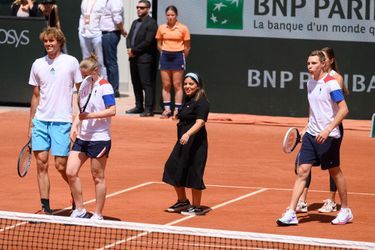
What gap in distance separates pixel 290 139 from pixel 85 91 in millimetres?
2379

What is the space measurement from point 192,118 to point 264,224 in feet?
4.77

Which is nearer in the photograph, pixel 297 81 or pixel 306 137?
pixel 306 137

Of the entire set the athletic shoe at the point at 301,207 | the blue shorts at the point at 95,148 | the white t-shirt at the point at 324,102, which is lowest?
the athletic shoe at the point at 301,207

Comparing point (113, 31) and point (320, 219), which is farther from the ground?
point (113, 31)

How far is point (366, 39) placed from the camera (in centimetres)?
2139

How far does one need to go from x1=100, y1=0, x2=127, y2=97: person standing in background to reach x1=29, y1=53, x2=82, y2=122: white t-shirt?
33.6ft

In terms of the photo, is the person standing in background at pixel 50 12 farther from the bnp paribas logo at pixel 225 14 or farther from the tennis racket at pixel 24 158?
the tennis racket at pixel 24 158

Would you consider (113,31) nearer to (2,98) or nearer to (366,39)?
(2,98)

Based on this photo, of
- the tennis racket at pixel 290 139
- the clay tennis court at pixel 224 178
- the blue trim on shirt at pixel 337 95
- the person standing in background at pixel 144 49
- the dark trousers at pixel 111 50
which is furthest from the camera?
the dark trousers at pixel 111 50

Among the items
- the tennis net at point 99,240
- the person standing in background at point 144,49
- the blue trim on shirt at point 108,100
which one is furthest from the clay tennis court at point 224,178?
the blue trim on shirt at point 108,100

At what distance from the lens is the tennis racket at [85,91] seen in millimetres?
12531

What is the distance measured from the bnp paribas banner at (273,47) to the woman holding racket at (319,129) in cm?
876

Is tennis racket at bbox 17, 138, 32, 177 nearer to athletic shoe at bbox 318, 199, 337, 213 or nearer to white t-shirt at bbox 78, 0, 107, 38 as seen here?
athletic shoe at bbox 318, 199, 337, 213

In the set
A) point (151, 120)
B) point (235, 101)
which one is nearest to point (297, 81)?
point (235, 101)
